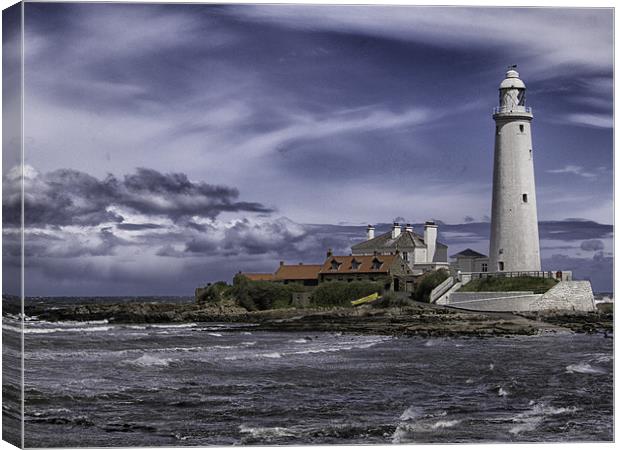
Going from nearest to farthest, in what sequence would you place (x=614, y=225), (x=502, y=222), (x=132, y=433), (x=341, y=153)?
1. (x=132, y=433)
2. (x=614, y=225)
3. (x=341, y=153)
4. (x=502, y=222)

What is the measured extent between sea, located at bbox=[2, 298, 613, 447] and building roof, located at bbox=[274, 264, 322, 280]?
1.12 m

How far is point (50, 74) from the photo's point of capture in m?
10.3

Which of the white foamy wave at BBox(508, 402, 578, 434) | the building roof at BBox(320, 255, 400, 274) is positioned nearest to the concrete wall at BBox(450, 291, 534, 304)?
the building roof at BBox(320, 255, 400, 274)

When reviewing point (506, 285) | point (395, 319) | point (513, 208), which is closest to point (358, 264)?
point (395, 319)

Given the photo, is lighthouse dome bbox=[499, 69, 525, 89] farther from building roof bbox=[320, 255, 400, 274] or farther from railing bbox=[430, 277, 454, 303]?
railing bbox=[430, 277, 454, 303]

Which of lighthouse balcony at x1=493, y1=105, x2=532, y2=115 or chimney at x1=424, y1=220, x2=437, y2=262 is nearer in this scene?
lighthouse balcony at x1=493, y1=105, x2=532, y2=115

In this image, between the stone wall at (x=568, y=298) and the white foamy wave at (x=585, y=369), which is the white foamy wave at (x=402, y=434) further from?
the stone wall at (x=568, y=298)

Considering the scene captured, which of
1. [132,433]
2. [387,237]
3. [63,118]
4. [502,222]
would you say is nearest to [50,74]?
[63,118]

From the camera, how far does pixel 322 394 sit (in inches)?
A: 464

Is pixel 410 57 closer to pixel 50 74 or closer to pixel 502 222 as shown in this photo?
pixel 50 74

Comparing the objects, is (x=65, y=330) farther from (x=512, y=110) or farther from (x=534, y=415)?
(x=534, y=415)

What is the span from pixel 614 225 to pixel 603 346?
3650 millimetres

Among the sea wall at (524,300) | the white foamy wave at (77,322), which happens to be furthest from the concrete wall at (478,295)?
the white foamy wave at (77,322)

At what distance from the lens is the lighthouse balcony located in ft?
42.8
